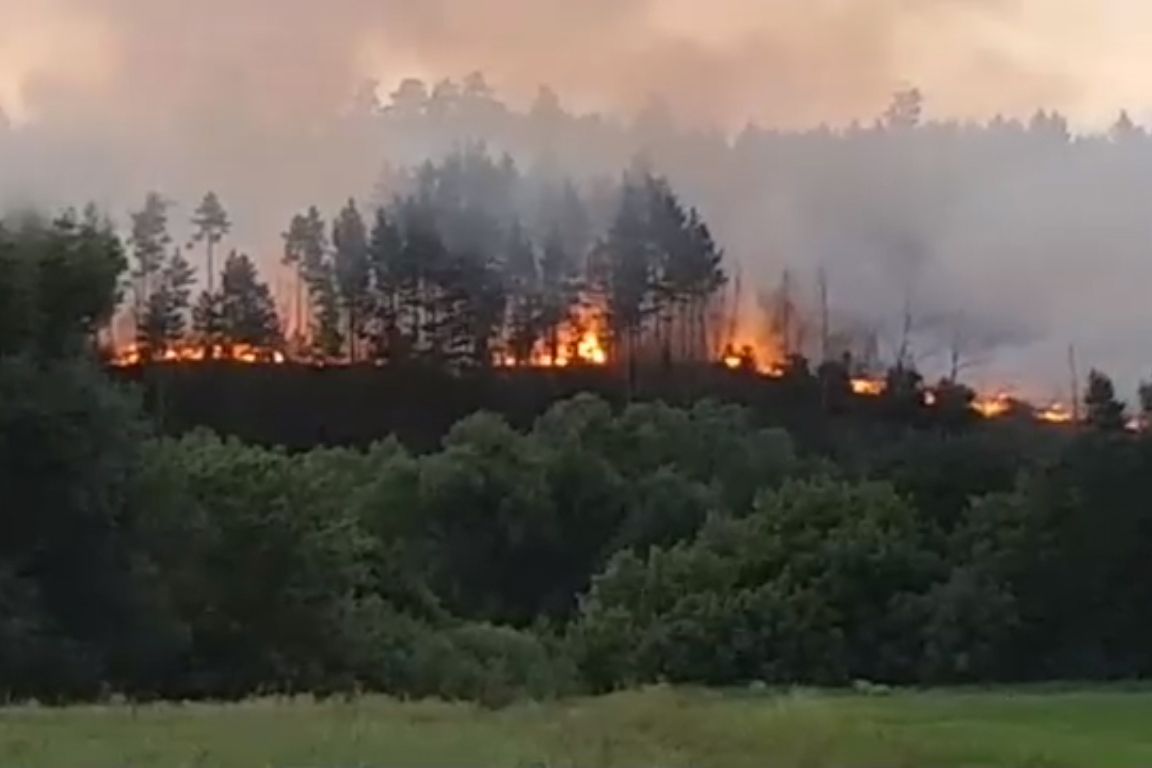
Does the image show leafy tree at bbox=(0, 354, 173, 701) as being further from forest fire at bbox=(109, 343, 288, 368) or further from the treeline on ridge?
forest fire at bbox=(109, 343, 288, 368)

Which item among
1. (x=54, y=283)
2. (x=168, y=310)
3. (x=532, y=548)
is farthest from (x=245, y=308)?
(x=54, y=283)

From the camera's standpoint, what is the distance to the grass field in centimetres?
1694

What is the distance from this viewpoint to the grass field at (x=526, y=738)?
1694cm

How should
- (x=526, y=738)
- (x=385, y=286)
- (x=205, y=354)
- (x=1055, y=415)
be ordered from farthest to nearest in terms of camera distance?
(x=385, y=286)
(x=205, y=354)
(x=1055, y=415)
(x=526, y=738)

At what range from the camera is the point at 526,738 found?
20625 mm

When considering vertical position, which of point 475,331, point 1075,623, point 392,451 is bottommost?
point 1075,623

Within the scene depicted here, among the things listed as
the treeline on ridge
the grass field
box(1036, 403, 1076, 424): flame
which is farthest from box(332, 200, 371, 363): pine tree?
the grass field

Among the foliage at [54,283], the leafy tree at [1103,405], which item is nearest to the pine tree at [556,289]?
the leafy tree at [1103,405]

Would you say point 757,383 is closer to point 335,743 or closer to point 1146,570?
point 1146,570

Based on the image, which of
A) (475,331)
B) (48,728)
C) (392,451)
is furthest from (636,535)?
(48,728)

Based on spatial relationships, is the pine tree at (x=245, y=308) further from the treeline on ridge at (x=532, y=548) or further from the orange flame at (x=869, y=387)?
the orange flame at (x=869, y=387)

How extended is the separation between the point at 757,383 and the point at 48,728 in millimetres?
98845

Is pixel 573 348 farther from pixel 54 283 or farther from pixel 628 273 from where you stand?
pixel 54 283

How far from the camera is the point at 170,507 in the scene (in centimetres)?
4897
